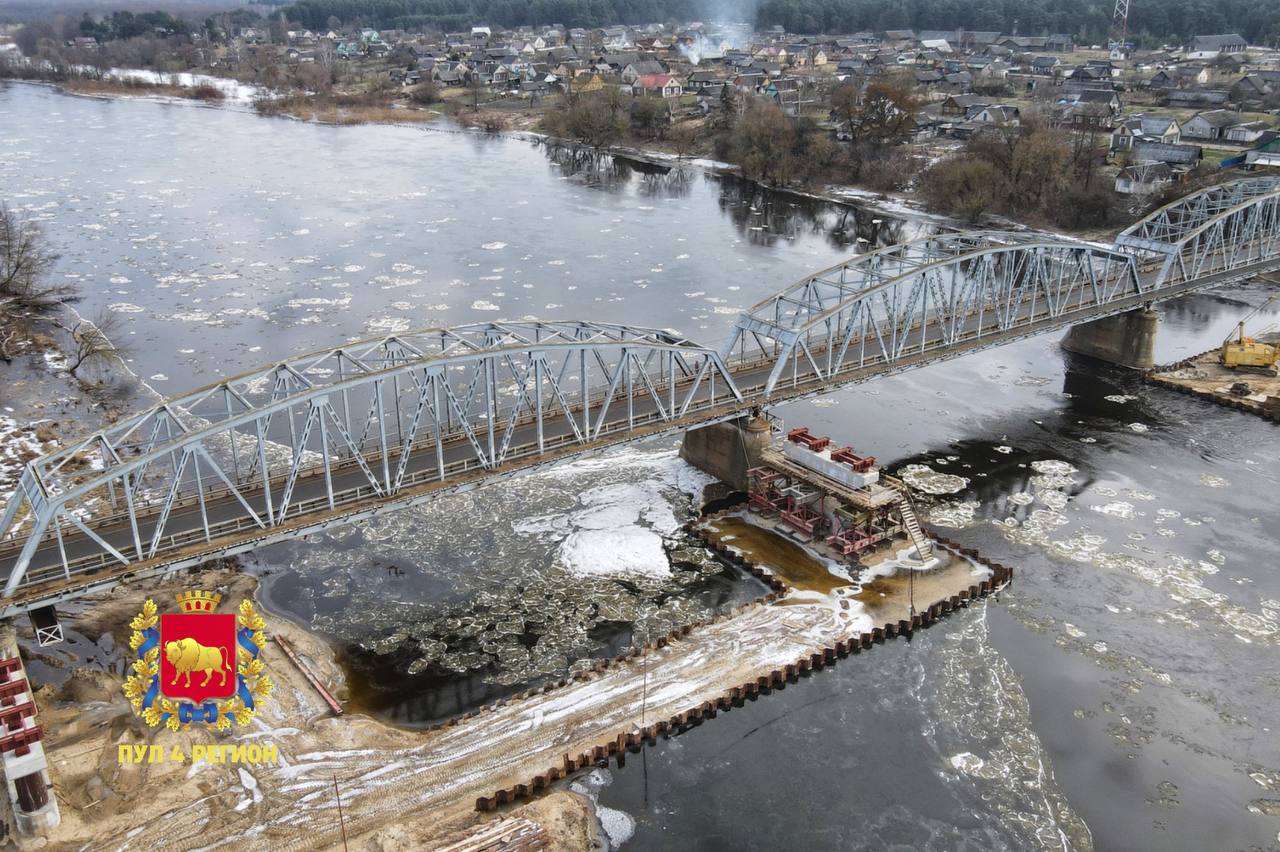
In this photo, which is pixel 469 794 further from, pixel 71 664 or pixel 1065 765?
pixel 1065 765

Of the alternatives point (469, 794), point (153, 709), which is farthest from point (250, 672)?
point (469, 794)

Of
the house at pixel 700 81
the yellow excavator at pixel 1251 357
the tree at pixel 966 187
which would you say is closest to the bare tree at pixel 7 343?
the yellow excavator at pixel 1251 357

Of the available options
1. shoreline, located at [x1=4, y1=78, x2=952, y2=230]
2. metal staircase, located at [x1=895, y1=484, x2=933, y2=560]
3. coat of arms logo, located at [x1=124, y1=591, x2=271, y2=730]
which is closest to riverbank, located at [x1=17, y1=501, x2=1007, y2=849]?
coat of arms logo, located at [x1=124, y1=591, x2=271, y2=730]

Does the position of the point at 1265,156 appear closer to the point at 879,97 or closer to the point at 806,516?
the point at 879,97

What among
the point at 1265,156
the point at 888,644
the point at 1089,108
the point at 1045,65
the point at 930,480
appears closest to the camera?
the point at 888,644

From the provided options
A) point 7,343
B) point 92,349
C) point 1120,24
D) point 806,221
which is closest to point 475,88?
point 806,221

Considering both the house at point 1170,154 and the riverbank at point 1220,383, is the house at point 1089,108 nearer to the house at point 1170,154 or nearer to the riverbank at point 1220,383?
the house at point 1170,154
